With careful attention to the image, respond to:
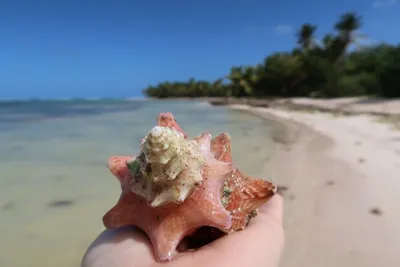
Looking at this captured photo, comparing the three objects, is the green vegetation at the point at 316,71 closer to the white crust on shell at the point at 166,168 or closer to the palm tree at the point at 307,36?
the palm tree at the point at 307,36

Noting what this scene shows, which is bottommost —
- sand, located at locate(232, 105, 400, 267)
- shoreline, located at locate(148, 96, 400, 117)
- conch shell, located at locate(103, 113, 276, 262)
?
shoreline, located at locate(148, 96, 400, 117)

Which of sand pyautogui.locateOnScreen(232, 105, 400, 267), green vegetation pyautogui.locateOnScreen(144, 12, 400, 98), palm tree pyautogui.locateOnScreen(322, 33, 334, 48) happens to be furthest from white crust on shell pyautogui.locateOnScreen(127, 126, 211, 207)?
palm tree pyautogui.locateOnScreen(322, 33, 334, 48)

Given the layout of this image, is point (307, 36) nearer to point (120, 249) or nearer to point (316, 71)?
point (316, 71)

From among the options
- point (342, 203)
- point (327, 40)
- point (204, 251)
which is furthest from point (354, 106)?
point (327, 40)

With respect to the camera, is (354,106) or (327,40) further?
(327,40)

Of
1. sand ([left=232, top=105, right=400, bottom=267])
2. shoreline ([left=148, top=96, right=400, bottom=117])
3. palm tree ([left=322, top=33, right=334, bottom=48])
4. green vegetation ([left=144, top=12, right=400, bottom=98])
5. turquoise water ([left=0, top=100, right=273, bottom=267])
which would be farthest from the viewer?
palm tree ([left=322, top=33, right=334, bottom=48])

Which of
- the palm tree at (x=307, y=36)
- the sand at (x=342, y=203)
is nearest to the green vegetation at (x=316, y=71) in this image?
the palm tree at (x=307, y=36)

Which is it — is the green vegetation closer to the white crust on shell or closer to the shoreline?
the shoreline

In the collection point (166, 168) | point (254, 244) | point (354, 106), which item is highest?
point (166, 168)
